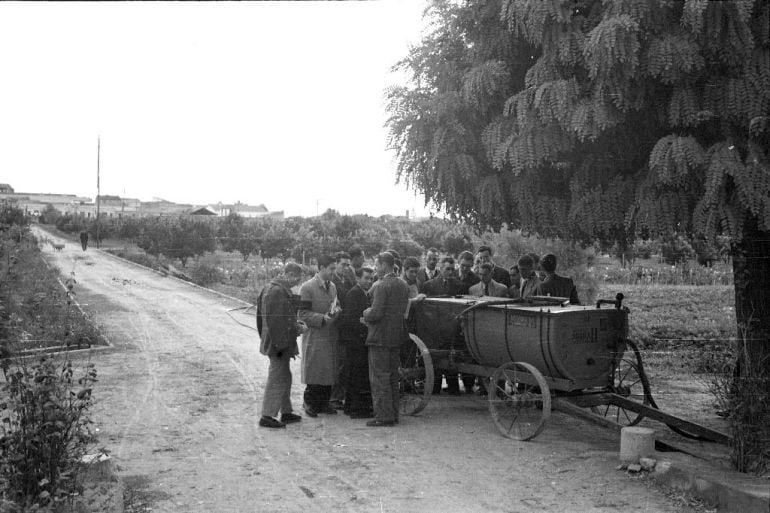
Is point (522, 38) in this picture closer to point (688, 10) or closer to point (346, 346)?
point (688, 10)

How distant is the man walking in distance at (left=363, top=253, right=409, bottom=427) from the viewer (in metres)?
8.57

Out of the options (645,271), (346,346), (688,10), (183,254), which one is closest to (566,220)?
(688,10)

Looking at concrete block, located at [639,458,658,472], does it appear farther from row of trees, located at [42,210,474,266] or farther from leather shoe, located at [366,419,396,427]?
row of trees, located at [42,210,474,266]

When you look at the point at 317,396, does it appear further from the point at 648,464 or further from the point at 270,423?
the point at 648,464

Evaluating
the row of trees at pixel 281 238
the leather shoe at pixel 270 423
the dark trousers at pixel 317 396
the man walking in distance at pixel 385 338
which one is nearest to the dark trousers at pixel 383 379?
the man walking in distance at pixel 385 338

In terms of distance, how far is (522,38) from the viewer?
7.50 metres

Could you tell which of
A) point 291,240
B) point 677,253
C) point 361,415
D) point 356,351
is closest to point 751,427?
point 361,415

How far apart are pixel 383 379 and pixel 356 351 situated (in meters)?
0.78

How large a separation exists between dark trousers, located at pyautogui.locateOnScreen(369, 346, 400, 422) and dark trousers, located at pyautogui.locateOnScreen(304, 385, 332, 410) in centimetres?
82

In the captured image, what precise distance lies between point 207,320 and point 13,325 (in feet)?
33.1

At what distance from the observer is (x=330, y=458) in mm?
7254

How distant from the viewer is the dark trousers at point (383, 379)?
28.3 feet

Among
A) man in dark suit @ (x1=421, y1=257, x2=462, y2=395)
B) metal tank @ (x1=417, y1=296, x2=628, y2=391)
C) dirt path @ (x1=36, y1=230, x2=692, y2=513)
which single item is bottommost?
dirt path @ (x1=36, y1=230, x2=692, y2=513)

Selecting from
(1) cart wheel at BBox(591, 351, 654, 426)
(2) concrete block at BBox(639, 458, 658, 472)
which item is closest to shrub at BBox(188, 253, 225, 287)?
(1) cart wheel at BBox(591, 351, 654, 426)
